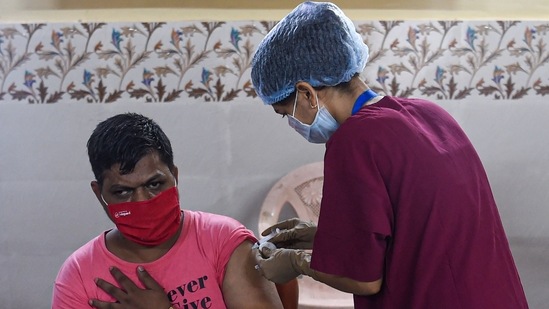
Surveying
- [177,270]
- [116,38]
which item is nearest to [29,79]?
[116,38]

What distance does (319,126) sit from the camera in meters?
1.59

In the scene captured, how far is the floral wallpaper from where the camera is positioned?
301cm

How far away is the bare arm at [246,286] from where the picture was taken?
192 cm

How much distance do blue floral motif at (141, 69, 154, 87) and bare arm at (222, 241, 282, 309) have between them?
49.3 inches

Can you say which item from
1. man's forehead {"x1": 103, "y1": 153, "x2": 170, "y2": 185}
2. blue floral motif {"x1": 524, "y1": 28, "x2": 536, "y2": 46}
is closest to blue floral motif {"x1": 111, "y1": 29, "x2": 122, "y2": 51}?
man's forehead {"x1": 103, "y1": 153, "x2": 170, "y2": 185}

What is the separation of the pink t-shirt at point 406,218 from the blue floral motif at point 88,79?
183cm

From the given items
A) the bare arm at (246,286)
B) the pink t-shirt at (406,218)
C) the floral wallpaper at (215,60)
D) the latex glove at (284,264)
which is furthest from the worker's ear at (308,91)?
the floral wallpaper at (215,60)

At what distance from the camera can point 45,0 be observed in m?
3.03

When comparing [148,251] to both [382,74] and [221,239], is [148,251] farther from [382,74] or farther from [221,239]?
[382,74]

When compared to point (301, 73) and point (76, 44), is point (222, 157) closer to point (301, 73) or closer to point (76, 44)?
point (76, 44)

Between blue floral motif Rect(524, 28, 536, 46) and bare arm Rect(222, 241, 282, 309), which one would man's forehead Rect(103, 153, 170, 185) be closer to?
bare arm Rect(222, 241, 282, 309)

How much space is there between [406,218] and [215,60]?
1.74m

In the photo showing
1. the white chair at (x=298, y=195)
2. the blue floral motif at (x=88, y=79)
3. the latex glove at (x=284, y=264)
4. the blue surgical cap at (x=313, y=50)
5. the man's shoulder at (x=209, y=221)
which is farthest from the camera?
the blue floral motif at (x=88, y=79)

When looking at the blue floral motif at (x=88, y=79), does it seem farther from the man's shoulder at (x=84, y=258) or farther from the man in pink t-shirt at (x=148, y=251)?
the man's shoulder at (x=84, y=258)
